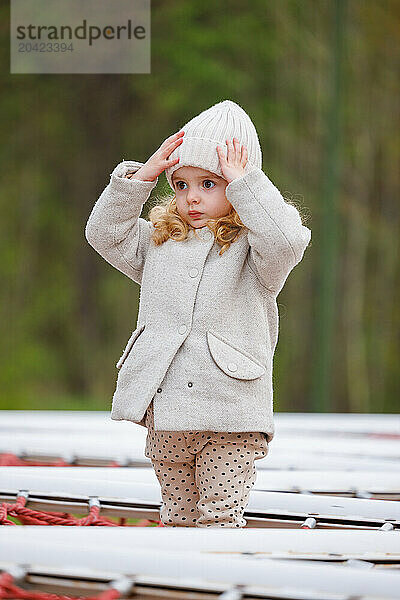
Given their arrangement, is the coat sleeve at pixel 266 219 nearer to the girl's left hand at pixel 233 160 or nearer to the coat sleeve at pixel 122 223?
the girl's left hand at pixel 233 160

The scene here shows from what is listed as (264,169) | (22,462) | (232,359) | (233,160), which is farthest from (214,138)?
(264,169)

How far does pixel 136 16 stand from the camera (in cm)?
475

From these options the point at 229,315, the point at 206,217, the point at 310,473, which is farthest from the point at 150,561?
the point at 310,473

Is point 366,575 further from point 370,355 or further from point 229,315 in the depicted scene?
point 370,355

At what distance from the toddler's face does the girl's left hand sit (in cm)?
3

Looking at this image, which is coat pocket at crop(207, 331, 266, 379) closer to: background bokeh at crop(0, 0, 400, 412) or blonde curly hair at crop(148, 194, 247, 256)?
blonde curly hair at crop(148, 194, 247, 256)

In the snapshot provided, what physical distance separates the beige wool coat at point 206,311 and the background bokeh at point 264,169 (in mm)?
3207

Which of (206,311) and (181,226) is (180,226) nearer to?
(181,226)

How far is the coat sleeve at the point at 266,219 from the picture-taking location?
114cm

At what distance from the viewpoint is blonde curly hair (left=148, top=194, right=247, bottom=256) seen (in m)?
1.22

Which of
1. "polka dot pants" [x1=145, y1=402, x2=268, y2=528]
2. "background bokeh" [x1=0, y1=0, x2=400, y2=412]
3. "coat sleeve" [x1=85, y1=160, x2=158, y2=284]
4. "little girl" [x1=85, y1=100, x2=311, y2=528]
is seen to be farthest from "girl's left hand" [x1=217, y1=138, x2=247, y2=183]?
"background bokeh" [x1=0, y1=0, x2=400, y2=412]

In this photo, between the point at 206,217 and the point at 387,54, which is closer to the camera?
the point at 206,217

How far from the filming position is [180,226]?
124 centimetres

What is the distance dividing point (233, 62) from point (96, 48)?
675 mm
